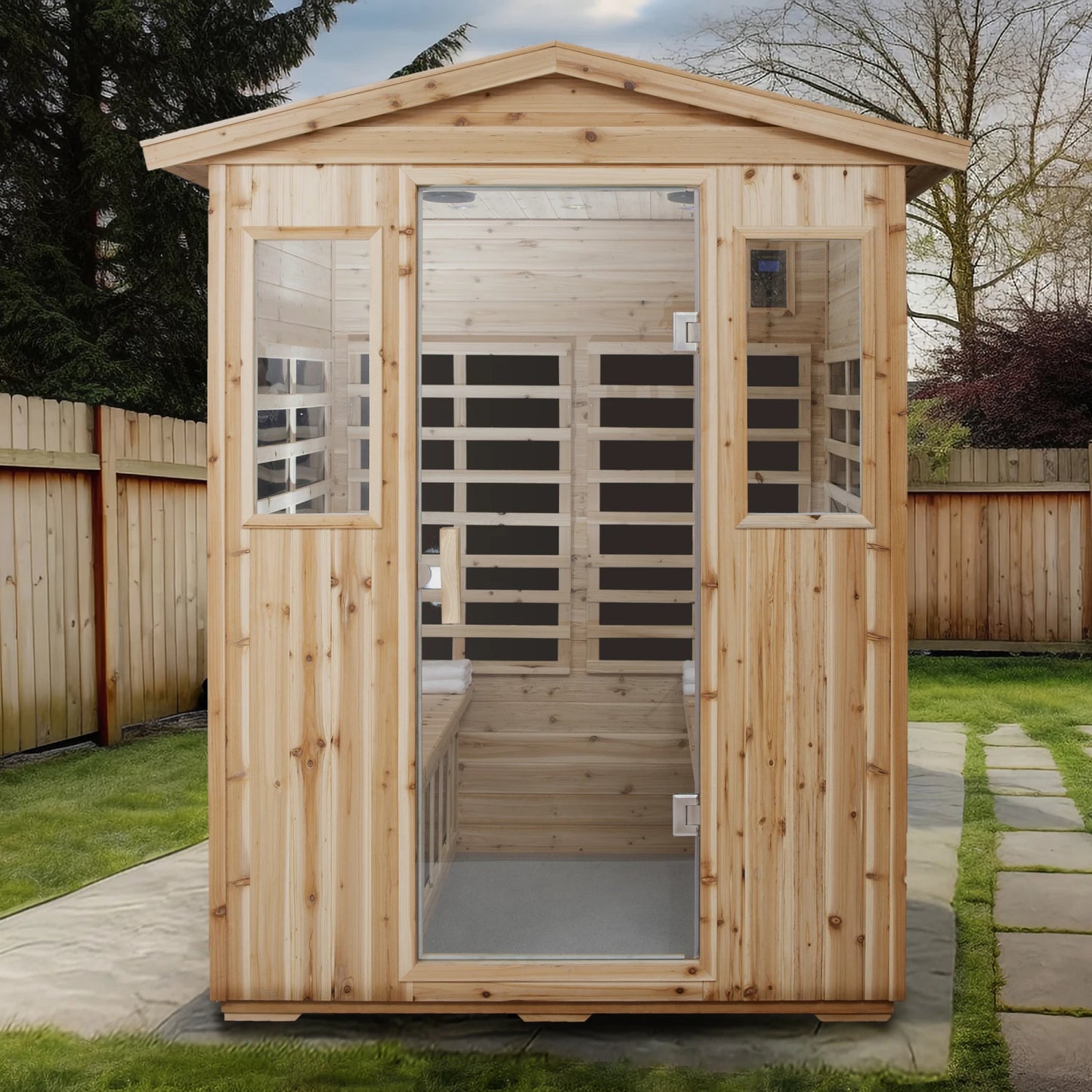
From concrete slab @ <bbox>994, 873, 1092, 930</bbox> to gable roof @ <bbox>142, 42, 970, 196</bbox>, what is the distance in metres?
2.36

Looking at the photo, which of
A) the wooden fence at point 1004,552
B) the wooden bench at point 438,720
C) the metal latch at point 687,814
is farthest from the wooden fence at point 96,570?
the wooden fence at point 1004,552

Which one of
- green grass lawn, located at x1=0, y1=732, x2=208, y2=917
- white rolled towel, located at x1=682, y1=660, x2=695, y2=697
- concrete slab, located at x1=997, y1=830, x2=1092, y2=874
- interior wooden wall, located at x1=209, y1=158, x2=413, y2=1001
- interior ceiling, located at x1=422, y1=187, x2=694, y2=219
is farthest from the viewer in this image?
white rolled towel, located at x1=682, y1=660, x2=695, y2=697

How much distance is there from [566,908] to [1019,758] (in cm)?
318

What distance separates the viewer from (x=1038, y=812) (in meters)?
5.07

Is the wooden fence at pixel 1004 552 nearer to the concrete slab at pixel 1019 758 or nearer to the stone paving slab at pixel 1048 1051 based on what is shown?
the concrete slab at pixel 1019 758

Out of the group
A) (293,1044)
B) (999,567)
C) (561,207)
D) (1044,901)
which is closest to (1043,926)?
(1044,901)

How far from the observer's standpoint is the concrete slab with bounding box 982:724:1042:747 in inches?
252

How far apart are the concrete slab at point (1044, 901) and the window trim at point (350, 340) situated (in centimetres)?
244

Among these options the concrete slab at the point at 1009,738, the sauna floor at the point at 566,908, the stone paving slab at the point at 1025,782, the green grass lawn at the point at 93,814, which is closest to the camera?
the sauna floor at the point at 566,908

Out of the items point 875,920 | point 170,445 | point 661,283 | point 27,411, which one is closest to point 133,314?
point 170,445

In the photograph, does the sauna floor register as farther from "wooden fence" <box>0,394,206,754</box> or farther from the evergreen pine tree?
the evergreen pine tree

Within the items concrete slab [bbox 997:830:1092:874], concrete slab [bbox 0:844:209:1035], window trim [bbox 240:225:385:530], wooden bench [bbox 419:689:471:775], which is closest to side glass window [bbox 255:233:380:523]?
window trim [bbox 240:225:385:530]

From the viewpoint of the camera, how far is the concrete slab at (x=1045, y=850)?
14.3 feet

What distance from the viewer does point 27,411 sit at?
5645mm
